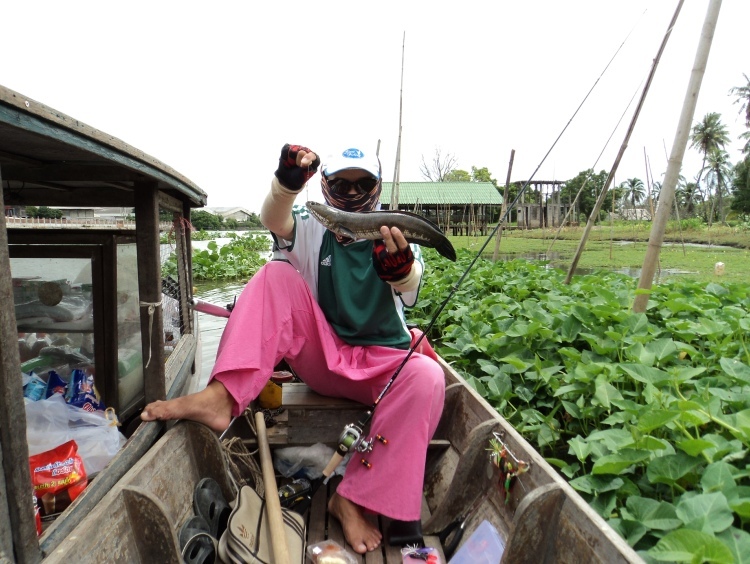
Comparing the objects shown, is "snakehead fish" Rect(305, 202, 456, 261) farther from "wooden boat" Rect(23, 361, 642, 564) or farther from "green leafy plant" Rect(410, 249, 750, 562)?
"green leafy plant" Rect(410, 249, 750, 562)

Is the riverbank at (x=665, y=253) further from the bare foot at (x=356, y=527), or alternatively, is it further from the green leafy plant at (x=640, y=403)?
the bare foot at (x=356, y=527)

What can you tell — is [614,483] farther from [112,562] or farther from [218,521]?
[112,562]

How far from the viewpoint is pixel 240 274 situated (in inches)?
622

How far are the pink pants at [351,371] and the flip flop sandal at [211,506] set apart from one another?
30 cm

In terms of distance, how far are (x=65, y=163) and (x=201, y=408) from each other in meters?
1.17

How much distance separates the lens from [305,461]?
8.66 feet

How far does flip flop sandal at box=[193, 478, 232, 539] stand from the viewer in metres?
2.01

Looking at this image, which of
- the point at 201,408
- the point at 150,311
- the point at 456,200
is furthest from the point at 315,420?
the point at 456,200

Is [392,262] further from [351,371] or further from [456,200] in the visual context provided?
[456,200]

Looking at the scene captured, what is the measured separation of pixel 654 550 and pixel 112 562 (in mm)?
1495

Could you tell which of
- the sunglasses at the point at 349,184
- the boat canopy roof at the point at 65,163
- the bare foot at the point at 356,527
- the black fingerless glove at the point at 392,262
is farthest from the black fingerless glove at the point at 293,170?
the bare foot at the point at 356,527

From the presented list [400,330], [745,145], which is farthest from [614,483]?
[745,145]

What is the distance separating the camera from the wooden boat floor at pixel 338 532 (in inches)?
80.3

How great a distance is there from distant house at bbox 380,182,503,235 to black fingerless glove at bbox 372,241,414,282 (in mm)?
30004
